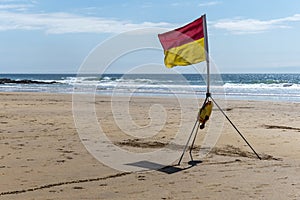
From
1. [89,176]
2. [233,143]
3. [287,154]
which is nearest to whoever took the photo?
[89,176]

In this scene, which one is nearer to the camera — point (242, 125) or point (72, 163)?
point (72, 163)

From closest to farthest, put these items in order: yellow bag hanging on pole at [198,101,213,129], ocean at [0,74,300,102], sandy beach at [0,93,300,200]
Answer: sandy beach at [0,93,300,200] → yellow bag hanging on pole at [198,101,213,129] → ocean at [0,74,300,102]

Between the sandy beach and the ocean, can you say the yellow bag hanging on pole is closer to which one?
the sandy beach

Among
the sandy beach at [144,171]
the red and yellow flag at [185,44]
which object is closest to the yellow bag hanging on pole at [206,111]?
the sandy beach at [144,171]

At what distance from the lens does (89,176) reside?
7750 millimetres

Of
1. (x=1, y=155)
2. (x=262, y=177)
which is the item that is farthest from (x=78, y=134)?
(x=262, y=177)

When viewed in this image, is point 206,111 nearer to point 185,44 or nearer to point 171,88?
point 185,44

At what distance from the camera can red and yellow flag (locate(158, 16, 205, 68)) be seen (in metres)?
9.20

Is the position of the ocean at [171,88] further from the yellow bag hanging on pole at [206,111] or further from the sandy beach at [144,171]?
the yellow bag hanging on pole at [206,111]

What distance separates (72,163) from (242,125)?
8.64 meters

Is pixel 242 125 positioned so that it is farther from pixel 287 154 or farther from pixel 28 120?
pixel 28 120

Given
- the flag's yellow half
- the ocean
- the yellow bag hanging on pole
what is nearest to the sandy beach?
the yellow bag hanging on pole

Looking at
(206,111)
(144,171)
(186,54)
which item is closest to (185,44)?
(186,54)

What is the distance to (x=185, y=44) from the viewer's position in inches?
368
